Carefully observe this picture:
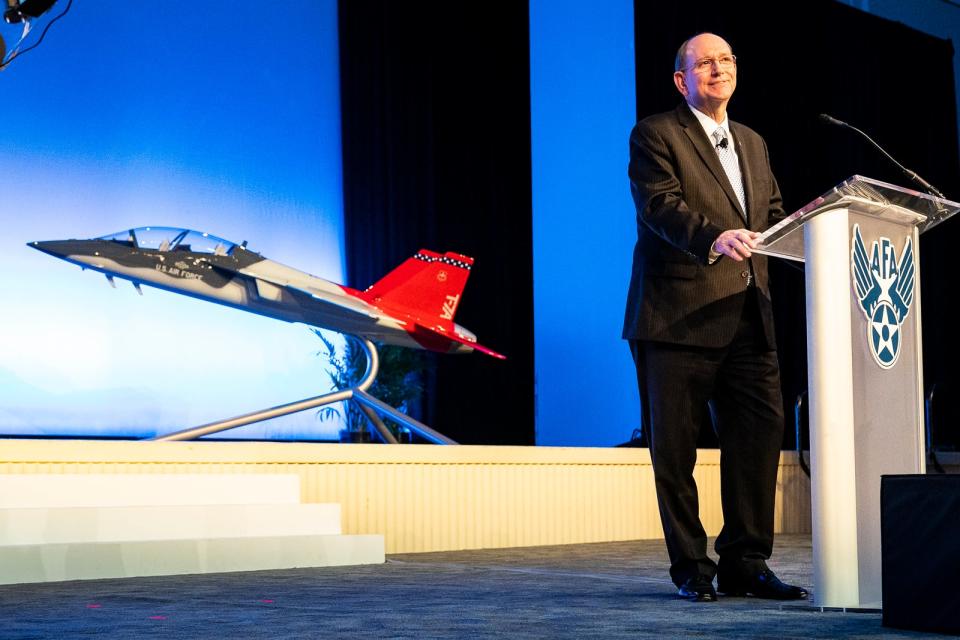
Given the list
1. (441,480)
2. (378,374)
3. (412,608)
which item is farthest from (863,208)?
(378,374)

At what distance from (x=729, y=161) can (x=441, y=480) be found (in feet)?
7.28

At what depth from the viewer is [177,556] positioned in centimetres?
321

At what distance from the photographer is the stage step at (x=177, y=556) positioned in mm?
2947

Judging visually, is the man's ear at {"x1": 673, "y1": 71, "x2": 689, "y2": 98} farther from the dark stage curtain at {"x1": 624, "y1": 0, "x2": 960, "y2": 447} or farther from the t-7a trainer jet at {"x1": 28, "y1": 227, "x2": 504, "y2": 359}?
the dark stage curtain at {"x1": 624, "y1": 0, "x2": 960, "y2": 447}

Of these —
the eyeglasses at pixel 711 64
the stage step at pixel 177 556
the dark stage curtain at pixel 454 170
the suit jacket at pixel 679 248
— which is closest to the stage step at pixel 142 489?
the stage step at pixel 177 556

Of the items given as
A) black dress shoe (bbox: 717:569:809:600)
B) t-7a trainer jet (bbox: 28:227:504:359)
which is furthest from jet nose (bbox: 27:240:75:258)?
black dress shoe (bbox: 717:569:809:600)

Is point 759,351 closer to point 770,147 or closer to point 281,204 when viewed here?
point 281,204

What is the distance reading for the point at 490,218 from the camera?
24.7 feet

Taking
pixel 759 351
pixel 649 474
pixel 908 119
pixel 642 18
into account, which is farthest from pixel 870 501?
pixel 908 119

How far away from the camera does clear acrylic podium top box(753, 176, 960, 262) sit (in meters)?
1.96

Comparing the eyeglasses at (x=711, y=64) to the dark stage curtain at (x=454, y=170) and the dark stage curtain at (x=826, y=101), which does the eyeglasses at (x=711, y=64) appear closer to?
Answer: the dark stage curtain at (x=454, y=170)

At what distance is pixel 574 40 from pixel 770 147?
1.53 metres

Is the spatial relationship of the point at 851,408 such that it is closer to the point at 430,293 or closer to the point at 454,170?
the point at 430,293

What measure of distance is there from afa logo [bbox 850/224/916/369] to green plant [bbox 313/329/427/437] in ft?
14.2
